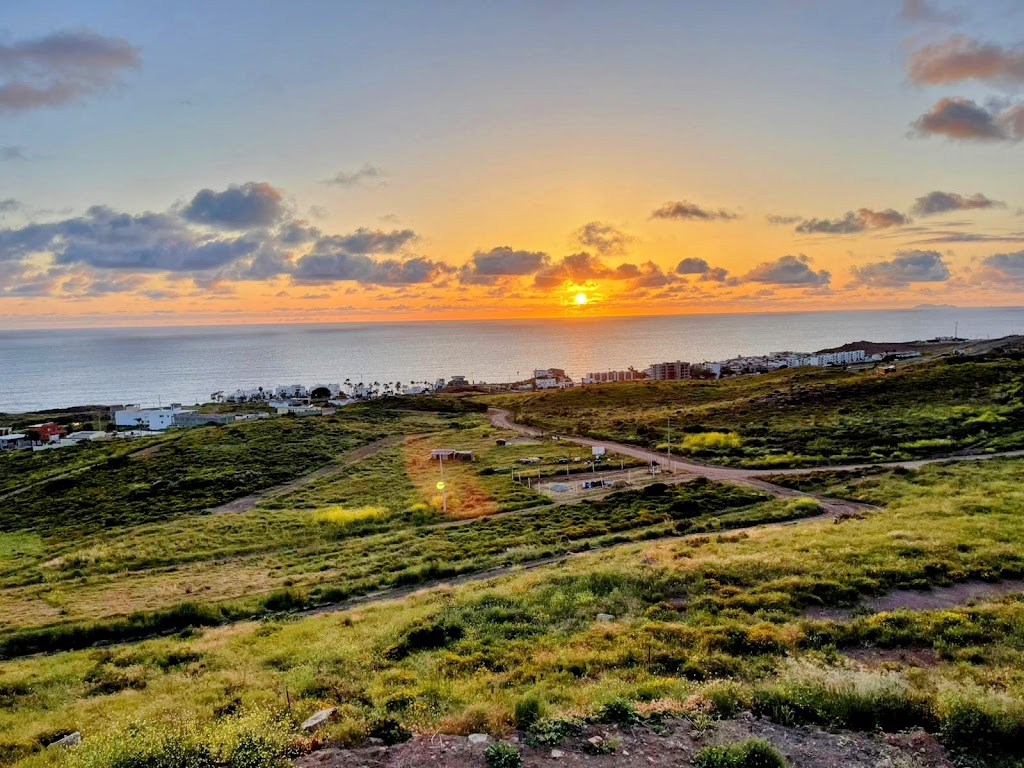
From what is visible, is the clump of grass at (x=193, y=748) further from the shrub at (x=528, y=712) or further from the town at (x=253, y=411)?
the town at (x=253, y=411)

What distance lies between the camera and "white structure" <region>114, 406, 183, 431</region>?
114750 mm

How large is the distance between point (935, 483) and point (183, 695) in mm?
39279

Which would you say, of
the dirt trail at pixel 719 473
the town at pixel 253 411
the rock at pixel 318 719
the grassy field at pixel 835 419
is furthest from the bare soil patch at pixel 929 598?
the town at pixel 253 411

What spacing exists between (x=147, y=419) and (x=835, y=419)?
4842 inches

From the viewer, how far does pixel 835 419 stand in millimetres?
61562

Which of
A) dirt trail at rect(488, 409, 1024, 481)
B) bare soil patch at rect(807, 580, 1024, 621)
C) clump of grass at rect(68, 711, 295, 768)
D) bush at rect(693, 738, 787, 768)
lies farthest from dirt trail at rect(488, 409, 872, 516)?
clump of grass at rect(68, 711, 295, 768)

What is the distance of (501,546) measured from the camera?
98.3 feet

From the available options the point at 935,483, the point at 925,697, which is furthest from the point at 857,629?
the point at 935,483

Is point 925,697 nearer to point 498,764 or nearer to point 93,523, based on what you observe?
point 498,764

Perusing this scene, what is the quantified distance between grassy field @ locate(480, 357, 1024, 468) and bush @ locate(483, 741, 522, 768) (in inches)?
1668

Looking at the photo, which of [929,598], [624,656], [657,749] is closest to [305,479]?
[624,656]

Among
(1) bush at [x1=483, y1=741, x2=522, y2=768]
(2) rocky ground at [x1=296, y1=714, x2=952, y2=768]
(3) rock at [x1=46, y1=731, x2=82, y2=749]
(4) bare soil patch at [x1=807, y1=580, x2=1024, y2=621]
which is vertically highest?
(1) bush at [x1=483, y1=741, x2=522, y2=768]

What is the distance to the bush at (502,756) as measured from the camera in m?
8.73

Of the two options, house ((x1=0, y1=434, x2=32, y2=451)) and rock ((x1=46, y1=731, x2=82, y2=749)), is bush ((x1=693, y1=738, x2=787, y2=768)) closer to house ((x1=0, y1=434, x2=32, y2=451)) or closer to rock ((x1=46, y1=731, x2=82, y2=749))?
rock ((x1=46, y1=731, x2=82, y2=749))
